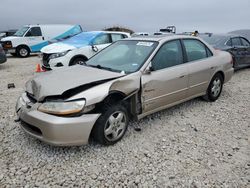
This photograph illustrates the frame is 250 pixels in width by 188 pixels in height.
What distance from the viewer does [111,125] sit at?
3104 mm

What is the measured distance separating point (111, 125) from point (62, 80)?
937 mm

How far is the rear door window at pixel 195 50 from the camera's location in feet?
14.0

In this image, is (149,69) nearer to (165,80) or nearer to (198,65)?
(165,80)

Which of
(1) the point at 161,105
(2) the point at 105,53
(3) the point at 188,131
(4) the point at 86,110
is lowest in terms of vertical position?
(3) the point at 188,131

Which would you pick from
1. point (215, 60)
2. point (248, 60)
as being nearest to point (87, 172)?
point (215, 60)

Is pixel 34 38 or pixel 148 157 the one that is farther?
pixel 34 38

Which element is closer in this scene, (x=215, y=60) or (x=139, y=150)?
(x=139, y=150)

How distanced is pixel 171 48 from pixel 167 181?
2343 millimetres

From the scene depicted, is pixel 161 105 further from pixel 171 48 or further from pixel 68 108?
pixel 68 108

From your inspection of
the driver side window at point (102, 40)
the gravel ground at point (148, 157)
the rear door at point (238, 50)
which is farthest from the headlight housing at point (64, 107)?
the rear door at point (238, 50)

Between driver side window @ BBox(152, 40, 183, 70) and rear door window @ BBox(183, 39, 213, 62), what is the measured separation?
0.23 m

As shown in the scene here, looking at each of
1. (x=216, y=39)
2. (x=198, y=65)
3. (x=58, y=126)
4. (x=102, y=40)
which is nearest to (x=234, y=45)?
(x=216, y=39)

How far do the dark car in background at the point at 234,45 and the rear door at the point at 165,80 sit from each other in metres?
3.95

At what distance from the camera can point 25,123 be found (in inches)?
119
